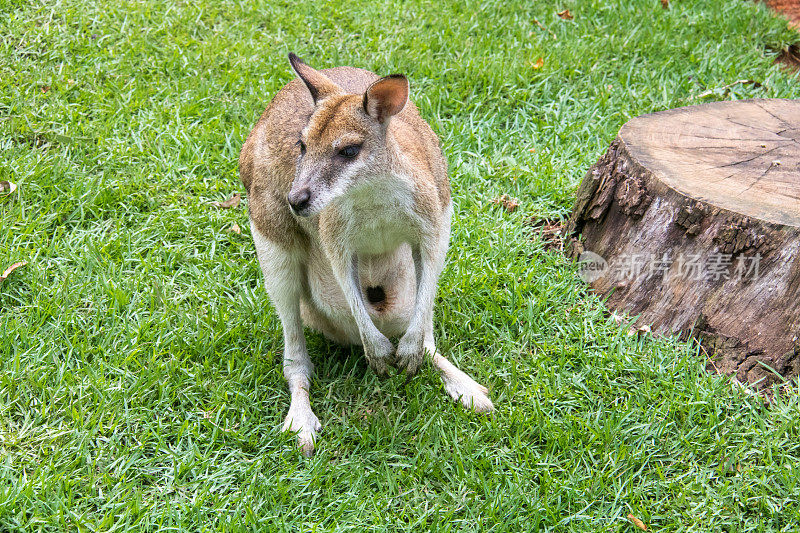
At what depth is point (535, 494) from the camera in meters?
2.97

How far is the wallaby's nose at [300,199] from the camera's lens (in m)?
2.74

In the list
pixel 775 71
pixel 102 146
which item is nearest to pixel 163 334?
pixel 102 146

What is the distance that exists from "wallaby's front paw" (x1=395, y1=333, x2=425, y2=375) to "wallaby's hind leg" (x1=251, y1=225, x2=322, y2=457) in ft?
1.46

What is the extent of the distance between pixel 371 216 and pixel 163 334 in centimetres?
123

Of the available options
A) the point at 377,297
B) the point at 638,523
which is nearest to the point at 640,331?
the point at 638,523

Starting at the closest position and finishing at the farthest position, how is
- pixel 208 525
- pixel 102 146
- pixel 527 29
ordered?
1. pixel 208 525
2. pixel 102 146
3. pixel 527 29

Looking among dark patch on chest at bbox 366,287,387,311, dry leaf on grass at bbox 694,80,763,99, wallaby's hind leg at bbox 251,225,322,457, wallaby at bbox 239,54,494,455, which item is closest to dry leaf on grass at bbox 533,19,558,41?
dry leaf on grass at bbox 694,80,763,99

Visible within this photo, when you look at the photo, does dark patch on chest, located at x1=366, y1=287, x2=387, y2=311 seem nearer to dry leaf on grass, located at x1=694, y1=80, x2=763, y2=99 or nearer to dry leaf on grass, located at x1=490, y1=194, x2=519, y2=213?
dry leaf on grass, located at x1=490, y1=194, x2=519, y2=213

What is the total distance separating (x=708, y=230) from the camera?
11.5 feet

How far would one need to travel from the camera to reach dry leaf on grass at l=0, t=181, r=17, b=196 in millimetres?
4348

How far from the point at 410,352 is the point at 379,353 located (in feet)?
0.43

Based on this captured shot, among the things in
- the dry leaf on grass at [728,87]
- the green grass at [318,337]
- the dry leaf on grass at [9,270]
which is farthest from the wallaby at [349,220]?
the dry leaf on grass at [728,87]

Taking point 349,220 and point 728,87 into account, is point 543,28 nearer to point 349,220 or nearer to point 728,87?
point 728,87

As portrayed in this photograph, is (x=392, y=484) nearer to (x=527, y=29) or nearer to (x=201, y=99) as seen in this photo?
(x=201, y=99)
